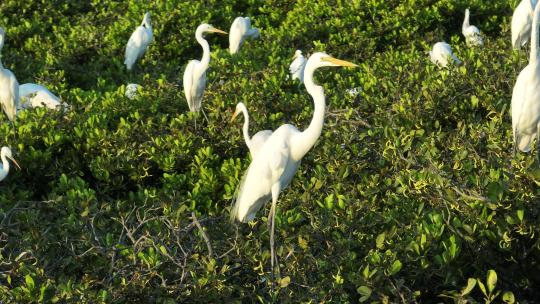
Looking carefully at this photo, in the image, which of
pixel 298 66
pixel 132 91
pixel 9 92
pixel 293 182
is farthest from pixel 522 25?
pixel 9 92

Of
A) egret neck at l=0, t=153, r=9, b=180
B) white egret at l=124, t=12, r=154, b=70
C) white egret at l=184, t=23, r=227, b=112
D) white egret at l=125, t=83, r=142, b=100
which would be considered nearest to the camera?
egret neck at l=0, t=153, r=9, b=180

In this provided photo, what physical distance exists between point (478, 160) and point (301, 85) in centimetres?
317

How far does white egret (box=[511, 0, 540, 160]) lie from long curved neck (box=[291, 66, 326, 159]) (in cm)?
145

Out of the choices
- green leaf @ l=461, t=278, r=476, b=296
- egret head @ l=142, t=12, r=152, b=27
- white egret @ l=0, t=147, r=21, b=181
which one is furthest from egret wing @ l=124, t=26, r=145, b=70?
green leaf @ l=461, t=278, r=476, b=296

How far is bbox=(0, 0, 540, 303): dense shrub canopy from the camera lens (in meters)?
3.27

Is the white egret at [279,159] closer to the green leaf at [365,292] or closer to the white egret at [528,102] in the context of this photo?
the green leaf at [365,292]

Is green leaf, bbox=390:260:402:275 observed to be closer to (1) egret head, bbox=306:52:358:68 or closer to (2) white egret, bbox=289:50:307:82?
(1) egret head, bbox=306:52:358:68

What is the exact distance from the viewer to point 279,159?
13.0 feet

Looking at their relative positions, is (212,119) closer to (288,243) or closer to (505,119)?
(505,119)

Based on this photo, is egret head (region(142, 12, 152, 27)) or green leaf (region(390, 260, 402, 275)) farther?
egret head (region(142, 12, 152, 27))

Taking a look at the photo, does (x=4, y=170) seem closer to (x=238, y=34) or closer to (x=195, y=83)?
(x=195, y=83)

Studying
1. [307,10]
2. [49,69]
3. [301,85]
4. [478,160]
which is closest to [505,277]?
[478,160]

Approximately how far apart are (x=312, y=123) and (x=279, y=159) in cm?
27

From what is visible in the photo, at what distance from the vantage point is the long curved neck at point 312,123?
12.5 ft
